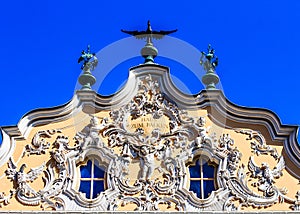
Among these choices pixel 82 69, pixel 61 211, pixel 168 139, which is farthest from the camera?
pixel 82 69

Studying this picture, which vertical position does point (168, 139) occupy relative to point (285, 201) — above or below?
above

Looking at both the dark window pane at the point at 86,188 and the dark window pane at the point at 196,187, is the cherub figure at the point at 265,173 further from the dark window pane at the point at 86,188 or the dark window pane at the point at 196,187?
the dark window pane at the point at 86,188

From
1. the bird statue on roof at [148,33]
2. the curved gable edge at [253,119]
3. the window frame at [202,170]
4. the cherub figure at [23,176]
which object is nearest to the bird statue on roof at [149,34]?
the bird statue on roof at [148,33]

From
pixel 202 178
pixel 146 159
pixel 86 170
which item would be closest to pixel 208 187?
pixel 202 178

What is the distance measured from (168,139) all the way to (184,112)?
0.79 meters

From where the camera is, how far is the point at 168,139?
1842 cm

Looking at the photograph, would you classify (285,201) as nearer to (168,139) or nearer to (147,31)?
(168,139)

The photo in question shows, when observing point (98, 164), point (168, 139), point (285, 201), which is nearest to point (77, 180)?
point (98, 164)

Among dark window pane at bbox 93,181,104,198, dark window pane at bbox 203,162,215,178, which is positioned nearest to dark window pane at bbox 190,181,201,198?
dark window pane at bbox 203,162,215,178

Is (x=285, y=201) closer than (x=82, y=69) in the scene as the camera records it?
Yes

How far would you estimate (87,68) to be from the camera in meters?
19.6

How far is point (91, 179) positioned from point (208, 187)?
7.99 feet

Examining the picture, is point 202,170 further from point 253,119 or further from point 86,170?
point 86,170

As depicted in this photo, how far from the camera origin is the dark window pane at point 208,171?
711 inches
